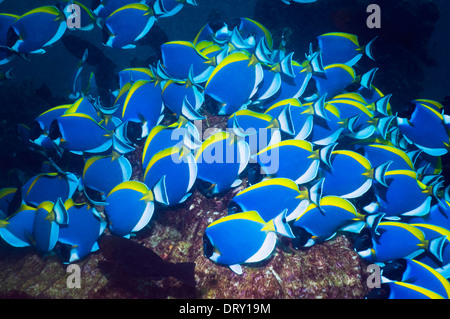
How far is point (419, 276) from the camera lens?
1.98m

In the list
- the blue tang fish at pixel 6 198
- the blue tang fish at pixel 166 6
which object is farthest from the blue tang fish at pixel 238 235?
the blue tang fish at pixel 166 6

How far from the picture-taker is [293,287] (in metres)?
2.12

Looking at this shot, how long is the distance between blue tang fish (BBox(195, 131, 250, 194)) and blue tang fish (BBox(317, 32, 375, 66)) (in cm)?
218

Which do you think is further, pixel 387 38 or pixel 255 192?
pixel 387 38

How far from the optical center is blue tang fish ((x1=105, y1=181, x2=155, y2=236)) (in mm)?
2182

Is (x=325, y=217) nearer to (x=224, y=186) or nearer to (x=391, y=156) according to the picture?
(x=224, y=186)

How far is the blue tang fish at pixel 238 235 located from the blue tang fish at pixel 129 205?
0.67 metres

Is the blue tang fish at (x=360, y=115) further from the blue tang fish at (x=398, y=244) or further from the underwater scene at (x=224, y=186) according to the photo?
the blue tang fish at (x=398, y=244)

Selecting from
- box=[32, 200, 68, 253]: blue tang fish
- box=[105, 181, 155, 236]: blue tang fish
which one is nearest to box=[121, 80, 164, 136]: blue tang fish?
box=[105, 181, 155, 236]: blue tang fish

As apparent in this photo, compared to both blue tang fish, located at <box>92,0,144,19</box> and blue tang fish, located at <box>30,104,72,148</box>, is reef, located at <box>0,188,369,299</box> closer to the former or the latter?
blue tang fish, located at <box>30,104,72,148</box>

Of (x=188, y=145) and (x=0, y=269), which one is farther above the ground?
(x=188, y=145)
